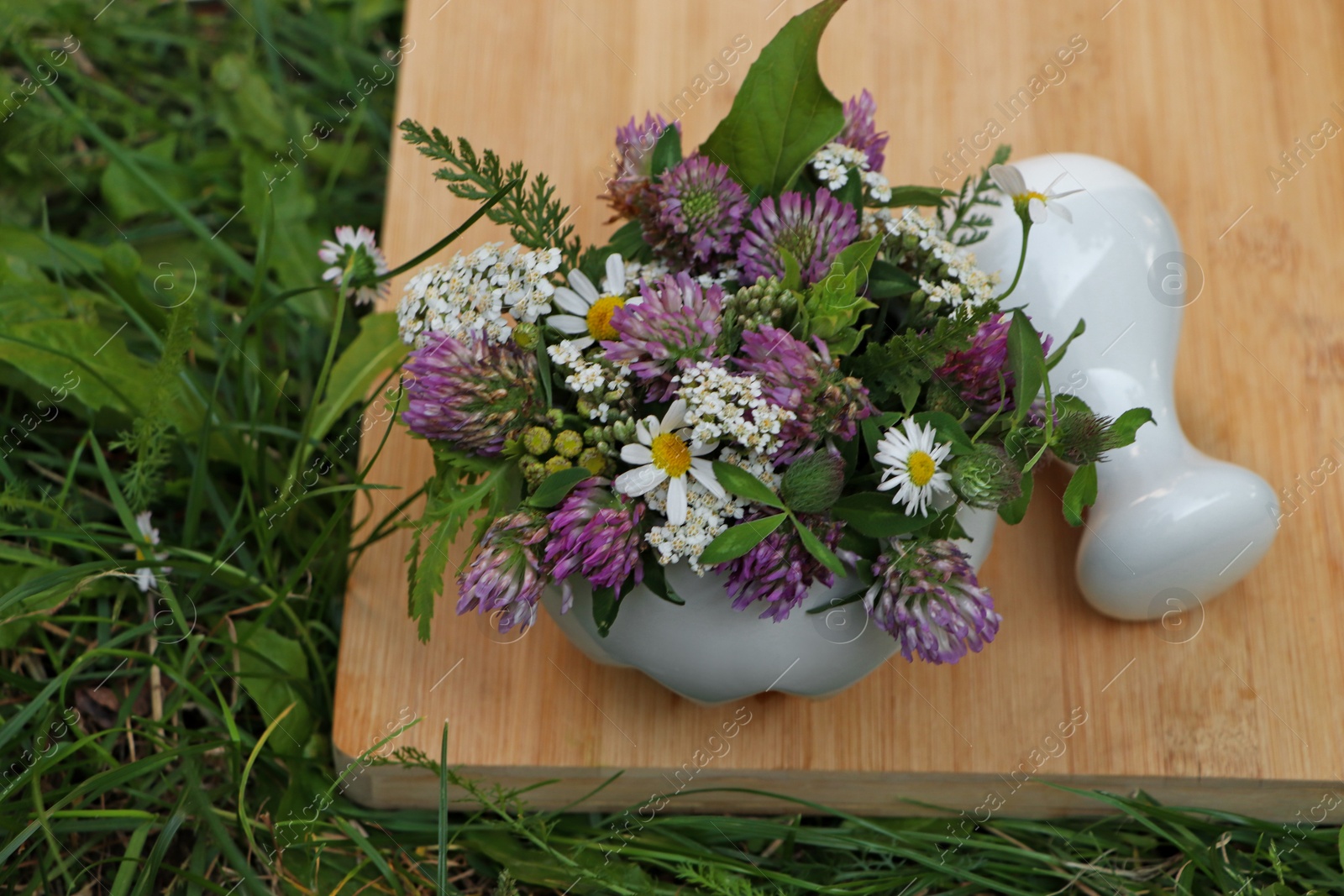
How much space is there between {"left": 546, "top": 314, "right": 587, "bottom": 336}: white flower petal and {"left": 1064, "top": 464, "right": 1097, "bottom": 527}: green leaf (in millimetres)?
235

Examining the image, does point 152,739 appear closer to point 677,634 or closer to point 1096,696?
point 677,634

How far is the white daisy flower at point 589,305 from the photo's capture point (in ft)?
1.55

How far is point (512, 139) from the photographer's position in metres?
0.80

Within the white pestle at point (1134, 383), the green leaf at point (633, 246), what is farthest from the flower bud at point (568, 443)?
the white pestle at point (1134, 383)

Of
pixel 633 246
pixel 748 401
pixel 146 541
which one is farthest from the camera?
pixel 146 541

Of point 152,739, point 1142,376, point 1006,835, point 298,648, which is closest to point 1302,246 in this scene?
point 1142,376

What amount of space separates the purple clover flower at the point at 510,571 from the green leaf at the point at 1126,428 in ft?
0.83

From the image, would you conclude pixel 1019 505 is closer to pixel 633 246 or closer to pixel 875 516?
pixel 875 516

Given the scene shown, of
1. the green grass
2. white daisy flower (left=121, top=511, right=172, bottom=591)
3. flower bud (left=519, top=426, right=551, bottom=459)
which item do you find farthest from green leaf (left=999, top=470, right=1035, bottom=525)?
white daisy flower (left=121, top=511, right=172, bottom=591)

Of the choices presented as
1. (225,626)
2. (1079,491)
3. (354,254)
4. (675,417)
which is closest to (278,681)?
(225,626)

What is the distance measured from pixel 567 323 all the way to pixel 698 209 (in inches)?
3.2

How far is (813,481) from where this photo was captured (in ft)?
1.40

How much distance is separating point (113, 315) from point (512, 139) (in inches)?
14.5

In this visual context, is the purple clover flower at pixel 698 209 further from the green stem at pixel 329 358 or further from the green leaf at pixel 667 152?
the green stem at pixel 329 358
